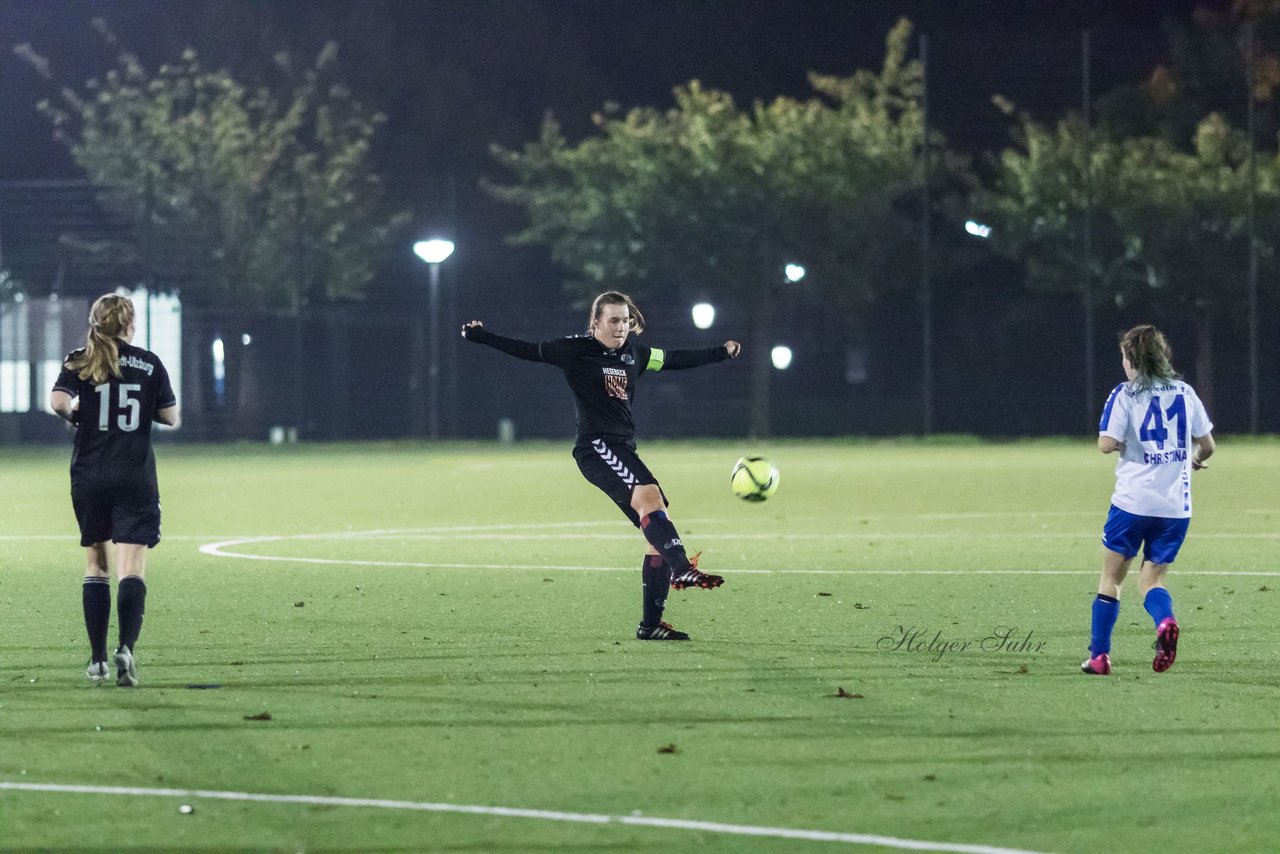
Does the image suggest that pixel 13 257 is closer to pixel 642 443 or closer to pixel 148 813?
pixel 642 443

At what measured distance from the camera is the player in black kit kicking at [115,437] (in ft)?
29.0

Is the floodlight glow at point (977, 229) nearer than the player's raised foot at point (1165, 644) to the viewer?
No

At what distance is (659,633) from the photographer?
10602 mm

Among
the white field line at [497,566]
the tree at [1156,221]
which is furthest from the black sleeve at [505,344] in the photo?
the tree at [1156,221]

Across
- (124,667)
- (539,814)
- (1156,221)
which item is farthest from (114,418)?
(1156,221)

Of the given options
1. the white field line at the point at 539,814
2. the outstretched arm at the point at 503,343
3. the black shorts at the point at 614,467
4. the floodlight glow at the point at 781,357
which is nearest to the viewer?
the white field line at the point at 539,814

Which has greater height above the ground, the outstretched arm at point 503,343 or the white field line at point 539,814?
the outstretched arm at point 503,343

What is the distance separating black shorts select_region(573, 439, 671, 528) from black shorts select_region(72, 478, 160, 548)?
2.45m

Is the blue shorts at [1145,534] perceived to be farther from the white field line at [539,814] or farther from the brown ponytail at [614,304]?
the white field line at [539,814]

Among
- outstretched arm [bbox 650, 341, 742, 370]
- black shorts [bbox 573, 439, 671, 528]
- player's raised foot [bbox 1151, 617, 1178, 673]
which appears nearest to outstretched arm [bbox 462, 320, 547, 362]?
black shorts [bbox 573, 439, 671, 528]

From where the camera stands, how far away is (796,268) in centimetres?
4525

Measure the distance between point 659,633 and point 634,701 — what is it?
2.22 meters

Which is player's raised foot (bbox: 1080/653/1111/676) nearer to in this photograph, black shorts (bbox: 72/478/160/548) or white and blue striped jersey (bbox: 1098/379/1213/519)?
white and blue striped jersey (bbox: 1098/379/1213/519)

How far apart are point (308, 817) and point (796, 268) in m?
39.7
